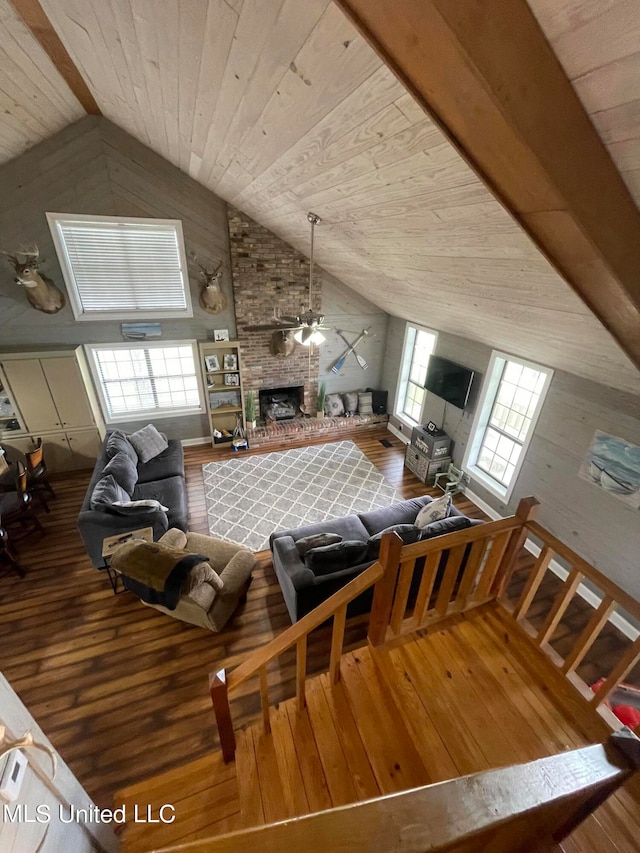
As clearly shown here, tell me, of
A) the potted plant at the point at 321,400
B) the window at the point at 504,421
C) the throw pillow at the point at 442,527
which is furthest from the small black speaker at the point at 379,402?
the throw pillow at the point at 442,527

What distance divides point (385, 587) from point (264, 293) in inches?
196

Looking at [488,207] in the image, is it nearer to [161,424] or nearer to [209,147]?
[209,147]

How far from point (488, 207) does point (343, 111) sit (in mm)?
767

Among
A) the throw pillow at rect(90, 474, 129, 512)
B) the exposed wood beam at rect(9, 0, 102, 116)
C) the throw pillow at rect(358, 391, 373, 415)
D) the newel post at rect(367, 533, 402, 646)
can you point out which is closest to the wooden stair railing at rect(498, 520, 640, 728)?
the newel post at rect(367, 533, 402, 646)

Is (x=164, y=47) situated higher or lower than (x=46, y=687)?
higher

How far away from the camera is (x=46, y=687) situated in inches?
108

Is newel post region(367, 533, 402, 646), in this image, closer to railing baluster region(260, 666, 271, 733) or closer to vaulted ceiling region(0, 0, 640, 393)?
railing baluster region(260, 666, 271, 733)

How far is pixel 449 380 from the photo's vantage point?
5129mm

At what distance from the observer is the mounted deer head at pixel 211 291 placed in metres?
5.16

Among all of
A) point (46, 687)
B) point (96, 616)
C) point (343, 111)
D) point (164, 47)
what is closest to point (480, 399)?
point (343, 111)

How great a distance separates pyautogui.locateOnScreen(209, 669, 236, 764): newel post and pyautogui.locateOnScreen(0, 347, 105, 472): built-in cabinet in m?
4.70

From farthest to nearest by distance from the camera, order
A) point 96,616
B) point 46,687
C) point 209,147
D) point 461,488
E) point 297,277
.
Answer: point 297,277
point 461,488
point 96,616
point 209,147
point 46,687

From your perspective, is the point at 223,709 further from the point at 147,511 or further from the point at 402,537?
the point at 147,511

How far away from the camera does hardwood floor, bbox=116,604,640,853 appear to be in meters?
1.76
